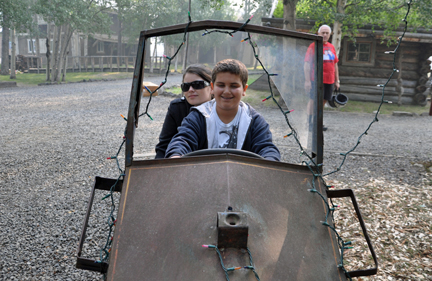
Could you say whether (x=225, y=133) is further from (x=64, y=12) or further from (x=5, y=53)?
(x=5, y=53)

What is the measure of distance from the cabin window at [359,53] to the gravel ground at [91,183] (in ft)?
15.2

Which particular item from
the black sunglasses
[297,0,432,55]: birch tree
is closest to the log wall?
[297,0,432,55]: birch tree

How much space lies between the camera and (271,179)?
163 cm

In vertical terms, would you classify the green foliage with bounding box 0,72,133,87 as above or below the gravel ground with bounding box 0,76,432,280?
above

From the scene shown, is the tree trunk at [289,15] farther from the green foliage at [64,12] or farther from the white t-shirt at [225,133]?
the green foliage at [64,12]

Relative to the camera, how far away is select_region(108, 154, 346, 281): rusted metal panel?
4.27ft

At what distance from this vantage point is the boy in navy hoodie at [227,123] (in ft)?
7.11

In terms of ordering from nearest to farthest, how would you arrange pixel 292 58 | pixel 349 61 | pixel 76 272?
pixel 292 58, pixel 76 272, pixel 349 61

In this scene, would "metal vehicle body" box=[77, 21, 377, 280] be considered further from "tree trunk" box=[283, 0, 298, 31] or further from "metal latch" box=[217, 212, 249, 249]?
"tree trunk" box=[283, 0, 298, 31]

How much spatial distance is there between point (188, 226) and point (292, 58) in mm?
1173

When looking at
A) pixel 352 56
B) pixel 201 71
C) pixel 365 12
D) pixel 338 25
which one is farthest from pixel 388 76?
pixel 201 71

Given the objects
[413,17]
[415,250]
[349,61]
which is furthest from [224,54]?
[415,250]

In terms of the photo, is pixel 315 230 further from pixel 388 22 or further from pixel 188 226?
pixel 388 22

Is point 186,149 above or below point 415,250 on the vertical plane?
above
